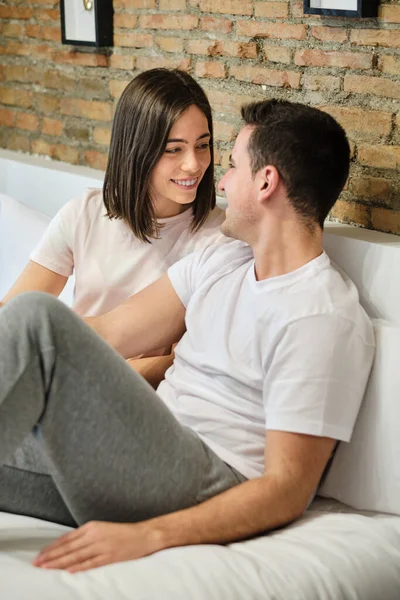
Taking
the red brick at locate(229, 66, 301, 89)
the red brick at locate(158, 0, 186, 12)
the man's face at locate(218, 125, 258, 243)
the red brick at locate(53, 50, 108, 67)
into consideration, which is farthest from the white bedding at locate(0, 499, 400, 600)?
the red brick at locate(53, 50, 108, 67)

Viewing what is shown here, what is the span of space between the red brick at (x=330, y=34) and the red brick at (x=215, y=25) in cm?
38

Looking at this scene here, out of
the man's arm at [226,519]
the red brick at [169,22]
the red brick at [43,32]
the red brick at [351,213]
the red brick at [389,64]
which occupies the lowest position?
the man's arm at [226,519]

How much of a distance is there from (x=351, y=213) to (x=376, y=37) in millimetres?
445

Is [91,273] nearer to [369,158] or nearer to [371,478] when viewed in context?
[369,158]

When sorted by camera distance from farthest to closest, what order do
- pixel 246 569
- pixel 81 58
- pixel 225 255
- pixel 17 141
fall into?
pixel 17 141 → pixel 81 58 → pixel 225 255 → pixel 246 569

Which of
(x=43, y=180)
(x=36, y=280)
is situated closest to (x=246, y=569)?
(x=36, y=280)

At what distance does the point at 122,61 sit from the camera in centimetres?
324

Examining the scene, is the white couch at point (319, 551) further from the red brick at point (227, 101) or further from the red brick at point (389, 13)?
the red brick at point (227, 101)

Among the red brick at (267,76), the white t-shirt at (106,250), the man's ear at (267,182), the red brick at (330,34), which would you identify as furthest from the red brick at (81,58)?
the man's ear at (267,182)

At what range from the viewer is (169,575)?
158 cm

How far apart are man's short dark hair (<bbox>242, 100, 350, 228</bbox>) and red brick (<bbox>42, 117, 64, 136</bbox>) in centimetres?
178

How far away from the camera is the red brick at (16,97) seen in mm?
3801

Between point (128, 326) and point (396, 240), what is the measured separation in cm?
65

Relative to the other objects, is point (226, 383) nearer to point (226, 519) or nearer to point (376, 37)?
point (226, 519)
